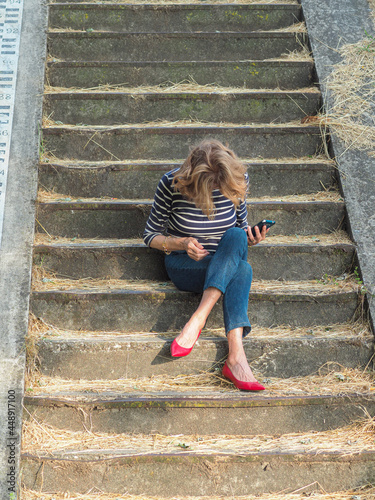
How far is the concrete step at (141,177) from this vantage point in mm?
3492

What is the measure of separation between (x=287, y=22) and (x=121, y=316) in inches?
116

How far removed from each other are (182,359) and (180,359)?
10mm

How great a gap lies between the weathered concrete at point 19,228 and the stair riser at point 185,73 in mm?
223

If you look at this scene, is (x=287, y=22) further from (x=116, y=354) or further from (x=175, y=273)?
(x=116, y=354)

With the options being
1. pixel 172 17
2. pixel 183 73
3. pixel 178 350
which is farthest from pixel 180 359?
pixel 172 17

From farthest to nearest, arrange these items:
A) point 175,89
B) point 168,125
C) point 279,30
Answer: point 279,30
point 175,89
point 168,125

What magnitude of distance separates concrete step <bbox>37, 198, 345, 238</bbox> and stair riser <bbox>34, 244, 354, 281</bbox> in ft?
0.78

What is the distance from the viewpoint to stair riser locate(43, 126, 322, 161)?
366 cm

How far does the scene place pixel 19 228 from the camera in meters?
3.15

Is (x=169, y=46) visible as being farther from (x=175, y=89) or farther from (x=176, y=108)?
(x=176, y=108)

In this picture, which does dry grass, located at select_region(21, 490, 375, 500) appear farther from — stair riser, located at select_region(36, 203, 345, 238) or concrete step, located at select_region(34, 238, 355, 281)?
stair riser, located at select_region(36, 203, 345, 238)

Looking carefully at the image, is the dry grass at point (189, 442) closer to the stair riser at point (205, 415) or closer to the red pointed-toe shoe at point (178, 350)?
the stair riser at point (205, 415)

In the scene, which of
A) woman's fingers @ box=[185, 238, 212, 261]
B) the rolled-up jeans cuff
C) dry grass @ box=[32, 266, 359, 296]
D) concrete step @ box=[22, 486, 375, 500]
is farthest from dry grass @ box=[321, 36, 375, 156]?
concrete step @ box=[22, 486, 375, 500]

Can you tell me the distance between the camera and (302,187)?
3.60 m
